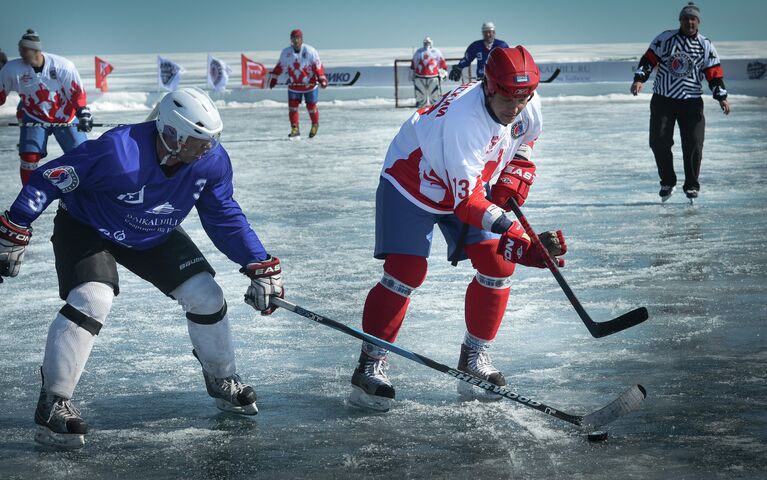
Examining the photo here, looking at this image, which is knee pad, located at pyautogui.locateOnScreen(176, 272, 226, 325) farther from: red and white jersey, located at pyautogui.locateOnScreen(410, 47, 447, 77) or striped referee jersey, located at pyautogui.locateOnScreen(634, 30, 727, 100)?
red and white jersey, located at pyautogui.locateOnScreen(410, 47, 447, 77)

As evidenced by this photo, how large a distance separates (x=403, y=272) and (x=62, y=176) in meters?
1.23

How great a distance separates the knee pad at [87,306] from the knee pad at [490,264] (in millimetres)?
1314

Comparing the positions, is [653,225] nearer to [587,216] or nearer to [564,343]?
[587,216]

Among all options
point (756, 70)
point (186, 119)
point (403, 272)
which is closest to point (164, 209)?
point (186, 119)

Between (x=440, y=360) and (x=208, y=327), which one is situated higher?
(x=208, y=327)

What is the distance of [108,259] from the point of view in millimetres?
3490

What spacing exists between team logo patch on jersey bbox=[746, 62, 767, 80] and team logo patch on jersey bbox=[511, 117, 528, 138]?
1863cm

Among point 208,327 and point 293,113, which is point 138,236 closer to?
point 208,327

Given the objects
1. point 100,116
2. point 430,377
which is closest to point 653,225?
point 430,377

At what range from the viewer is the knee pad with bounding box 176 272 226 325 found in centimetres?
355

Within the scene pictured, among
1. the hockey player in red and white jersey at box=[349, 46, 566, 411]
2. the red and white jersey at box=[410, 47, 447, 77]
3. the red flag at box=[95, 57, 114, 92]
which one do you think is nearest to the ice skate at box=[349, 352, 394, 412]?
the hockey player in red and white jersey at box=[349, 46, 566, 411]

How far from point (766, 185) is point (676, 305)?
4.38 metres

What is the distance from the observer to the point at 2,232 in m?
3.25

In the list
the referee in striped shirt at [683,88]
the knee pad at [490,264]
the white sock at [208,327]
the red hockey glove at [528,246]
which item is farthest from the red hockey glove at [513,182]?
the referee in striped shirt at [683,88]
